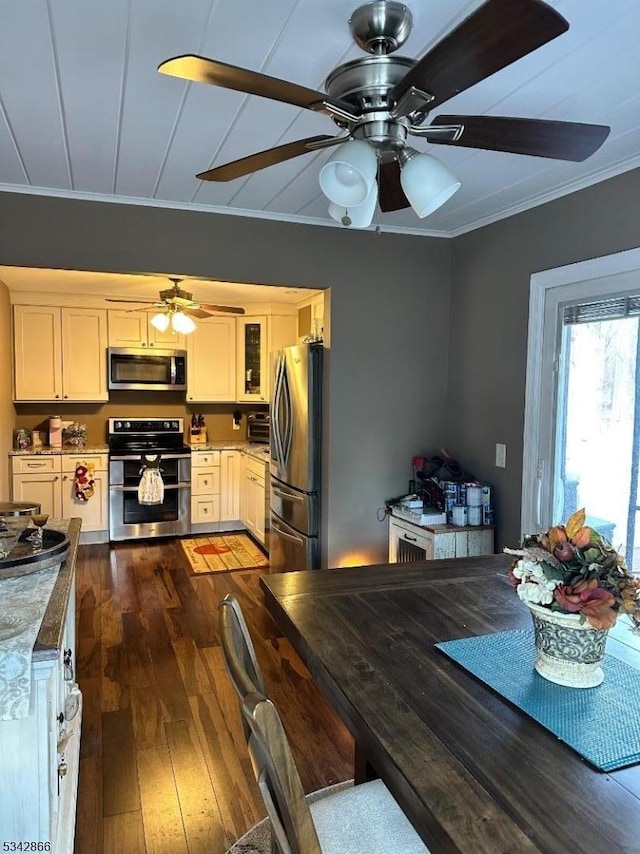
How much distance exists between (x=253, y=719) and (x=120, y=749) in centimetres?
186

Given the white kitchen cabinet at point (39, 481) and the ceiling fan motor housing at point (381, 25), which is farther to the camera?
the white kitchen cabinet at point (39, 481)

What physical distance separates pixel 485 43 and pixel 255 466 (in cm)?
467

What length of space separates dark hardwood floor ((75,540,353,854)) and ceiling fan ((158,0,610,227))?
2018 mm

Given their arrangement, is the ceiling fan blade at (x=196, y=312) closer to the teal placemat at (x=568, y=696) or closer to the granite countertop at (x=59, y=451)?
the granite countertop at (x=59, y=451)

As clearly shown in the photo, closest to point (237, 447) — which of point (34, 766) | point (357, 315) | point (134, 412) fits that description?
point (134, 412)

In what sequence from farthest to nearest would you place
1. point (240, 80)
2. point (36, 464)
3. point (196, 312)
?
point (36, 464)
point (196, 312)
point (240, 80)

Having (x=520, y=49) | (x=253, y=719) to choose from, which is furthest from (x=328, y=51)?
(x=253, y=719)

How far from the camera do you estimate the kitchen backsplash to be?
580 cm

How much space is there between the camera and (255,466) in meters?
5.50

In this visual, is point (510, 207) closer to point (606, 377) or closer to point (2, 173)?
point (606, 377)

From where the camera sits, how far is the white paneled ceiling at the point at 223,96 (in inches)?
59.7

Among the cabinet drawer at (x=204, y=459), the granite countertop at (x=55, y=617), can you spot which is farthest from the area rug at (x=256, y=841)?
the cabinet drawer at (x=204, y=459)

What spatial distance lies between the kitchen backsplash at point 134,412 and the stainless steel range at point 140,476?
251 millimetres

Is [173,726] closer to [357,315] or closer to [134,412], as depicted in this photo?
[357,315]
